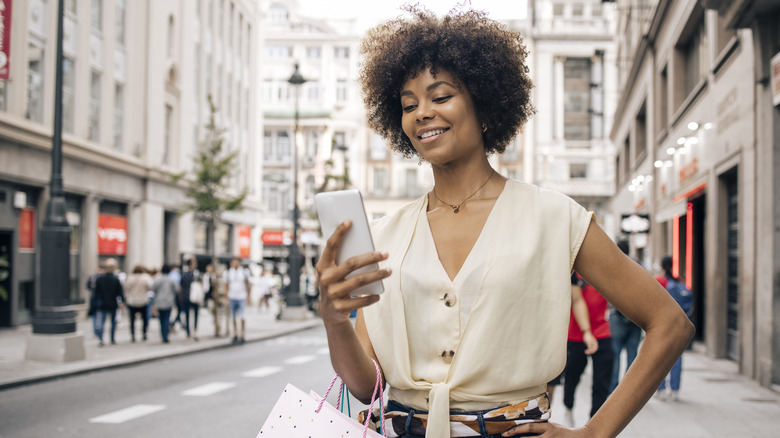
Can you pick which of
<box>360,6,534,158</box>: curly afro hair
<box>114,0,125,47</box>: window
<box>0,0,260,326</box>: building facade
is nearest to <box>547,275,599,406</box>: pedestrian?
<box>360,6,534,158</box>: curly afro hair

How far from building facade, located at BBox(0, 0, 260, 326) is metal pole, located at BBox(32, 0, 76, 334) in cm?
26

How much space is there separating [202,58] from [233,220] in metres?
9.30

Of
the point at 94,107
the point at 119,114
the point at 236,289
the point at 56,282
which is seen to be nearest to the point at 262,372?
the point at 56,282

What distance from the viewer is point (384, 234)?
7.28 ft

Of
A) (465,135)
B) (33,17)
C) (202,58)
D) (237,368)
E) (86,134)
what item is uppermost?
(202,58)

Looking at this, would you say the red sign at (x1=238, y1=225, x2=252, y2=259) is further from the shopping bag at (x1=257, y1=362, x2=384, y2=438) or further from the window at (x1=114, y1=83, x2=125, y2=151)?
the shopping bag at (x1=257, y1=362, x2=384, y2=438)

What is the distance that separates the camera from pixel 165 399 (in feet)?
32.2

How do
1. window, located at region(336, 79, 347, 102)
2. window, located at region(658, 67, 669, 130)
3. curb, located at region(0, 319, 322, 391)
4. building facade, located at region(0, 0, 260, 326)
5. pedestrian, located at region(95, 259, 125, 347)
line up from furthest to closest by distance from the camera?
window, located at region(336, 79, 347, 102) < window, located at region(658, 67, 669, 130) < building facade, located at region(0, 0, 260, 326) < pedestrian, located at region(95, 259, 125, 347) < curb, located at region(0, 319, 322, 391)

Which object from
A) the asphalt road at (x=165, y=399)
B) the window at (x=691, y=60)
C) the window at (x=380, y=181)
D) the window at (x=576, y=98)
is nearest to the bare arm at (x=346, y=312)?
the asphalt road at (x=165, y=399)

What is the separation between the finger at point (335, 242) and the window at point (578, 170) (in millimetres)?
63300

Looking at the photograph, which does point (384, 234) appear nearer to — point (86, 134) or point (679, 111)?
point (679, 111)

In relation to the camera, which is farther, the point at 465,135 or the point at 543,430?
the point at 465,135

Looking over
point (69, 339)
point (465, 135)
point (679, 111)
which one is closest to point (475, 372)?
point (465, 135)

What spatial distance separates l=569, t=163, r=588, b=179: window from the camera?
63.2 metres
